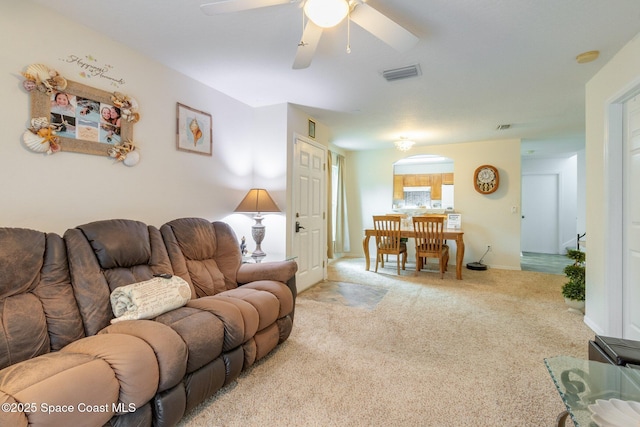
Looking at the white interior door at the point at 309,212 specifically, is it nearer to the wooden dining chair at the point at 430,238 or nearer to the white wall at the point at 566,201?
the wooden dining chair at the point at 430,238

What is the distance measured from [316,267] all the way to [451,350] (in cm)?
224

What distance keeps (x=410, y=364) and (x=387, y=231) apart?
2943 mm

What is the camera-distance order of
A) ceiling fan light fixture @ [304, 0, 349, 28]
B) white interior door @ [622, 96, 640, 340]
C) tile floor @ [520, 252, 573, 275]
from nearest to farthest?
ceiling fan light fixture @ [304, 0, 349, 28] → white interior door @ [622, 96, 640, 340] → tile floor @ [520, 252, 573, 275]

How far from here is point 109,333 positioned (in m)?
1.46

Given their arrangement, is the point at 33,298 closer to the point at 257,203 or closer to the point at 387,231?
the point at 257,203

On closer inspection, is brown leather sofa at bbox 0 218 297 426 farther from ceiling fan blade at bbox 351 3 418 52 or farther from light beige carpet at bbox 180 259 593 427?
ceiling fan blade at bbox 351 3 418 52

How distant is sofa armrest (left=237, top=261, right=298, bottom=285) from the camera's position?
2436 mm

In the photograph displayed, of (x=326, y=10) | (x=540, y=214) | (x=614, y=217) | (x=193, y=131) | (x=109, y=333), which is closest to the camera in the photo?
(x=326, y=10)

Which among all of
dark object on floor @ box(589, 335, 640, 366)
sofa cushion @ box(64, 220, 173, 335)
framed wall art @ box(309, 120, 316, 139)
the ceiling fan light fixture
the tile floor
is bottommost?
the tile floor

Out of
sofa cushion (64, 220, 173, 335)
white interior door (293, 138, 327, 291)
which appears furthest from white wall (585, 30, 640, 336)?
sofa cushion (64, 220, 173, 335)

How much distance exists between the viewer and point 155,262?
82.3 inches

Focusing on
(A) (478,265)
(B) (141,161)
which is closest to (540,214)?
(A) (478,265)

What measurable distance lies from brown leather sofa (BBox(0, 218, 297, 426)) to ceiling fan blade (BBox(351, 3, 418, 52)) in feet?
5.91

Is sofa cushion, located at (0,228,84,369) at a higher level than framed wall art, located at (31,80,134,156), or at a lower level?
lower
